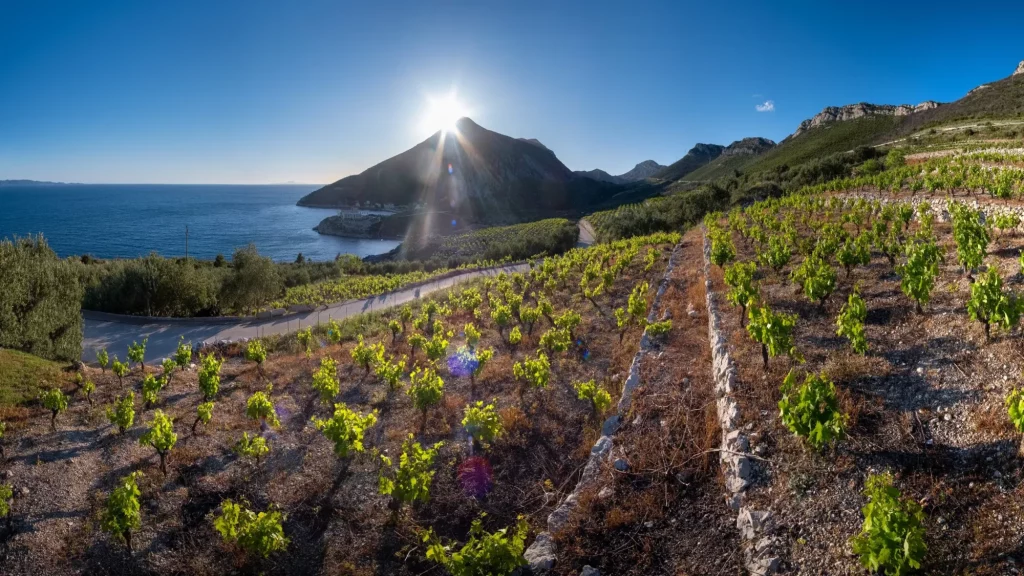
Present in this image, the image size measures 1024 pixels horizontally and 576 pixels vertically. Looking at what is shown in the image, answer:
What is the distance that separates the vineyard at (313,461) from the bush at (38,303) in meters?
3.45

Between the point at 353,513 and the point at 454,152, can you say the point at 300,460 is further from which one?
the point at 454,152

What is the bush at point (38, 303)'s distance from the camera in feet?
49.3

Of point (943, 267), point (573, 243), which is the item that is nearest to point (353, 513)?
point (943, 267)

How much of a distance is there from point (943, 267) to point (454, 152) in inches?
7700

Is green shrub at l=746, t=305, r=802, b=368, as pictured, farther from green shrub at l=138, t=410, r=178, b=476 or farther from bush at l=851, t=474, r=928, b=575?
green shrub at l=138, t=410, r=178, b=476

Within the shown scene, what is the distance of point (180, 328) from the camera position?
22578 mm

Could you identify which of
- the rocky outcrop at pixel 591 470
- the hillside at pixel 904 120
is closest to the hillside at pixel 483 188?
the hillside at pixel 904 120

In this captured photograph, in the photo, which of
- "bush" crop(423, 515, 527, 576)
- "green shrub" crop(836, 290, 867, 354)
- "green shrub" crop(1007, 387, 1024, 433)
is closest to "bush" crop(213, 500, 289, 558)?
"bush" crop(423, 515, 527, 576)

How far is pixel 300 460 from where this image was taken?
9359 mm

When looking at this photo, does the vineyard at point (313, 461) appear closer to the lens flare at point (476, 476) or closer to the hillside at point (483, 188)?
the lens flare at point (476, 476)

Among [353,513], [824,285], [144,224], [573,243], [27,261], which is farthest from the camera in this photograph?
[144,224]

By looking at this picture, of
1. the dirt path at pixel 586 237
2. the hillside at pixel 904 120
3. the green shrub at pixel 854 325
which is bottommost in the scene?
the green shrub at pixel 854 325

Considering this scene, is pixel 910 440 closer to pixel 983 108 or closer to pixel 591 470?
pixel 591 470

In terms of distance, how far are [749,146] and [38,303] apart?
175092 mm
